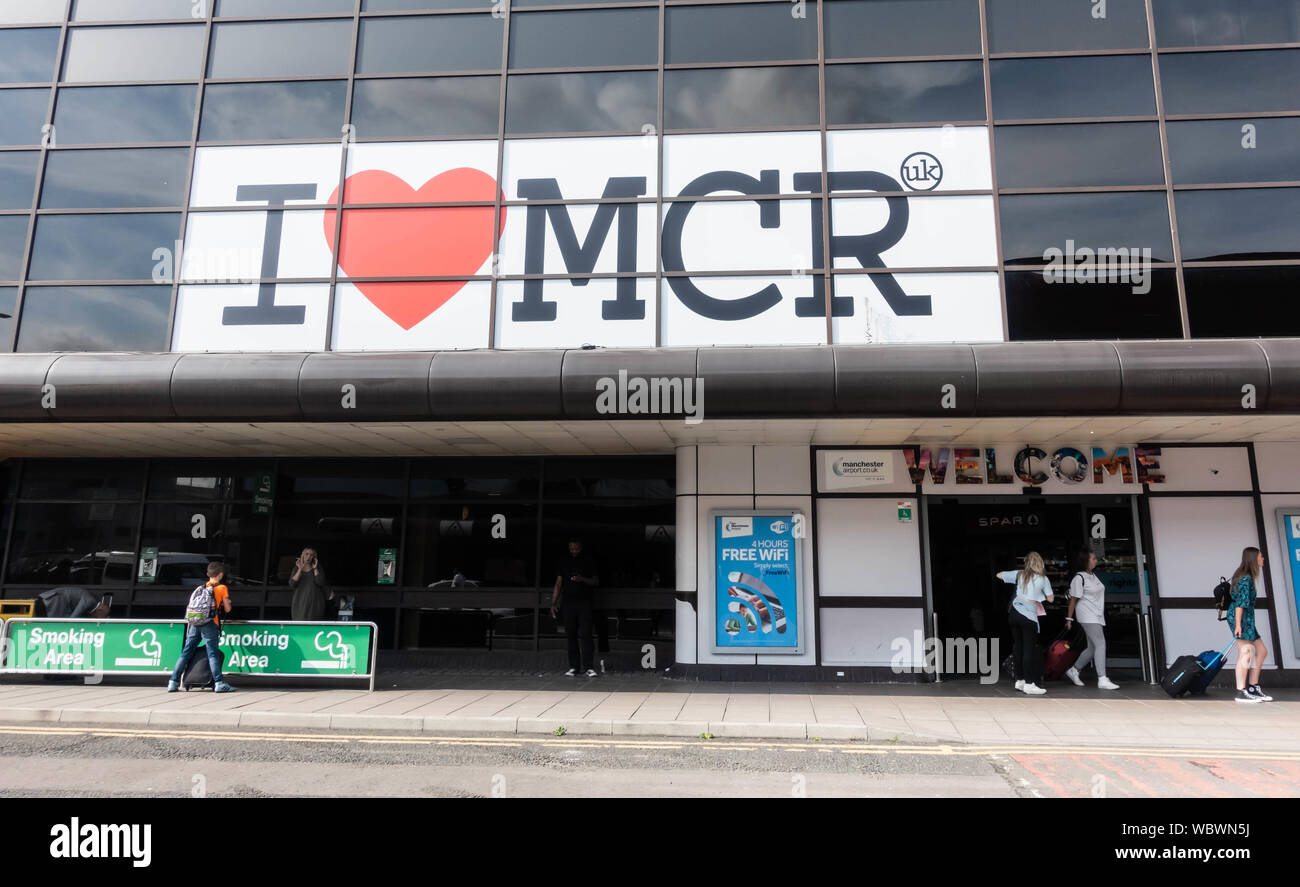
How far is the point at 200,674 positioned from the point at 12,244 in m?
7.52

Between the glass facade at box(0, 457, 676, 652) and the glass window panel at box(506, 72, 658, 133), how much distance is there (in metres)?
5.10

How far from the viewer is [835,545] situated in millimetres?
11031

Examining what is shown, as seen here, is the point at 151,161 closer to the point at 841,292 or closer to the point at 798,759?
the point at 841,292

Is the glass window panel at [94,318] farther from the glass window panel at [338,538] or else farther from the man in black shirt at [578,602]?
the man in black shirt at [578,602]

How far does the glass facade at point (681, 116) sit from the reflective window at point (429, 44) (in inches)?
1.4

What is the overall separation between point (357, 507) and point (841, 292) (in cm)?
837

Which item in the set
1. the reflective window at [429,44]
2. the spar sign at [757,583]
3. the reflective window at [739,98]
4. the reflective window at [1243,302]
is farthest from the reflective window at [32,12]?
the reflective window at [1243,302]

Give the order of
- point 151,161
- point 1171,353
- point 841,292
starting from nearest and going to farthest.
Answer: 1. point 1171,353
2. point 841,292
3. point 151,161

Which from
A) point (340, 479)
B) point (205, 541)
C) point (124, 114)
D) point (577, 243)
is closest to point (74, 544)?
point (205, 541)

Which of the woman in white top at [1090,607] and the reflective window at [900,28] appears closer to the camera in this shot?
the woman in white top at [1090,607]

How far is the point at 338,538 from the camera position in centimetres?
1268

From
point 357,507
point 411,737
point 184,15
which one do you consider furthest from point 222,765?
point 184,15

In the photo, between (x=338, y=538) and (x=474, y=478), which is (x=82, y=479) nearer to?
(x=338, y=538)

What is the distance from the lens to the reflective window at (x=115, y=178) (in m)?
11.7
